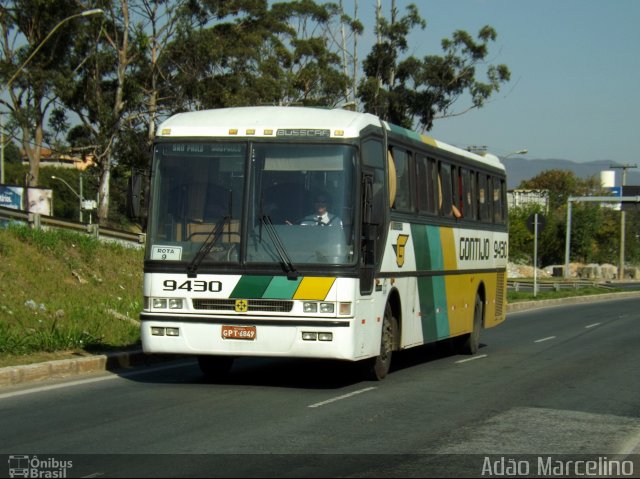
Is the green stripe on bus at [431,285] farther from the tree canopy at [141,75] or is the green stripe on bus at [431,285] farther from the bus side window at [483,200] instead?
the tree canopy at [141,75]

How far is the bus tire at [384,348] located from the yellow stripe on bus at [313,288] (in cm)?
153

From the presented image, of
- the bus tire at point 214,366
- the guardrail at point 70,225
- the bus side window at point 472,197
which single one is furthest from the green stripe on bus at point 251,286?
the guardrail at point 70,225

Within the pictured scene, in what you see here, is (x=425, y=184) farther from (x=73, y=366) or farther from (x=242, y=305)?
(x=73, y=366)

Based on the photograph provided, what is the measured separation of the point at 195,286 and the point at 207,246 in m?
0.47

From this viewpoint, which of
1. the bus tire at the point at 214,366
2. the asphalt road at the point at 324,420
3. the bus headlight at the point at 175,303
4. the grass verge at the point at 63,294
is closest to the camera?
the asphalt road at the point at 324,420

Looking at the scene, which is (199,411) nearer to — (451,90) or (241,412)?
(241,412)

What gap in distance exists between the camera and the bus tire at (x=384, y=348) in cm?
1314

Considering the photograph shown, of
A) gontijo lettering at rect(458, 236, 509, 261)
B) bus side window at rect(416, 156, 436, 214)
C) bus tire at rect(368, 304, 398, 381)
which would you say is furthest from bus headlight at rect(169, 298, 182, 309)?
gontijo lettering at rect(458, 236, 509, 261)

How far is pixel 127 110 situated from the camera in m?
47.8

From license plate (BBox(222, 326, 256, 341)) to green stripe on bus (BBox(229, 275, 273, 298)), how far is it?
A: 0.35m

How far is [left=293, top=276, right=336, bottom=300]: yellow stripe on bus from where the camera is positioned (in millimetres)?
11711

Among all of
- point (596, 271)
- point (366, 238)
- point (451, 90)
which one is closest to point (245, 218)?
point (366, 238)

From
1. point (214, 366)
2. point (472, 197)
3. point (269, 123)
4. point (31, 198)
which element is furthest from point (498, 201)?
point (31, 198)

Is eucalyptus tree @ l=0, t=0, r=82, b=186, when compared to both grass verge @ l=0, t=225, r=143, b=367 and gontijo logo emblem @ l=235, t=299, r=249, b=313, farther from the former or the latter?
gontijo logo emblem @ l=235, t=299, r=249, b=313
